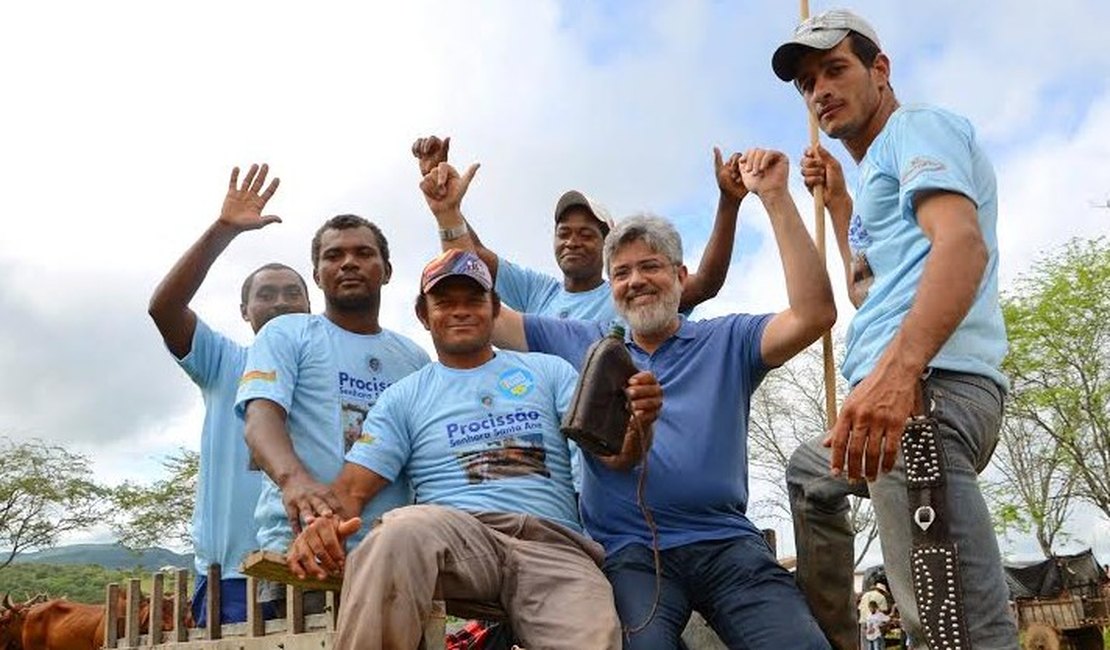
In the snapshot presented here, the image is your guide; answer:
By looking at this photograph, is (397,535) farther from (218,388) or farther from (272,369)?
(218,388)

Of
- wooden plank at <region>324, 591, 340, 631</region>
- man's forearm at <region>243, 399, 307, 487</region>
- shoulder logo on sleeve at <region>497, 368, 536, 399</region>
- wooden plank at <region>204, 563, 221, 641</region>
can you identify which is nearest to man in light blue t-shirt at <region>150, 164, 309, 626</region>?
wooden plank at <region>204, 563, 221, 641</region>

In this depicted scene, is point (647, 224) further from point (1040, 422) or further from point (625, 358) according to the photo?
point (1040, 422)

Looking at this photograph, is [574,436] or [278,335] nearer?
[574,436]

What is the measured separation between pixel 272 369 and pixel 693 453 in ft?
5.31

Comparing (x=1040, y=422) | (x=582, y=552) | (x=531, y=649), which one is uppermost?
(x=1040, y=422)

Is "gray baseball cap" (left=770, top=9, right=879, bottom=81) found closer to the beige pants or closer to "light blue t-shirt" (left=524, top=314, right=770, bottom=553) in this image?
"light blue t-shirt" (left=524, top=314, right=770, bottom=553)

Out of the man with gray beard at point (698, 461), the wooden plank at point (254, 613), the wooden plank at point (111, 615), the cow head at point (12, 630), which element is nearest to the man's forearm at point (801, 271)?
the man with gray beard at point (698, 461)

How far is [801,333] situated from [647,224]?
2.39 ft

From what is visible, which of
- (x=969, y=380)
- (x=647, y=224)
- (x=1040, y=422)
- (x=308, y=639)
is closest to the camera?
(x=969, y=380)

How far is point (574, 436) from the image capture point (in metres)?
3.81

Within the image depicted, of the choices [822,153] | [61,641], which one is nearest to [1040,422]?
[61,641]

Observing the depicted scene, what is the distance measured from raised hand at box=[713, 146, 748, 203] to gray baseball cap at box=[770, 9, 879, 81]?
3.50 feet

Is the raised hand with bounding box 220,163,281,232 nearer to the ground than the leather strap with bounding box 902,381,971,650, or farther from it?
farther from it

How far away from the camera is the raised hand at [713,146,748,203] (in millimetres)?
4828
